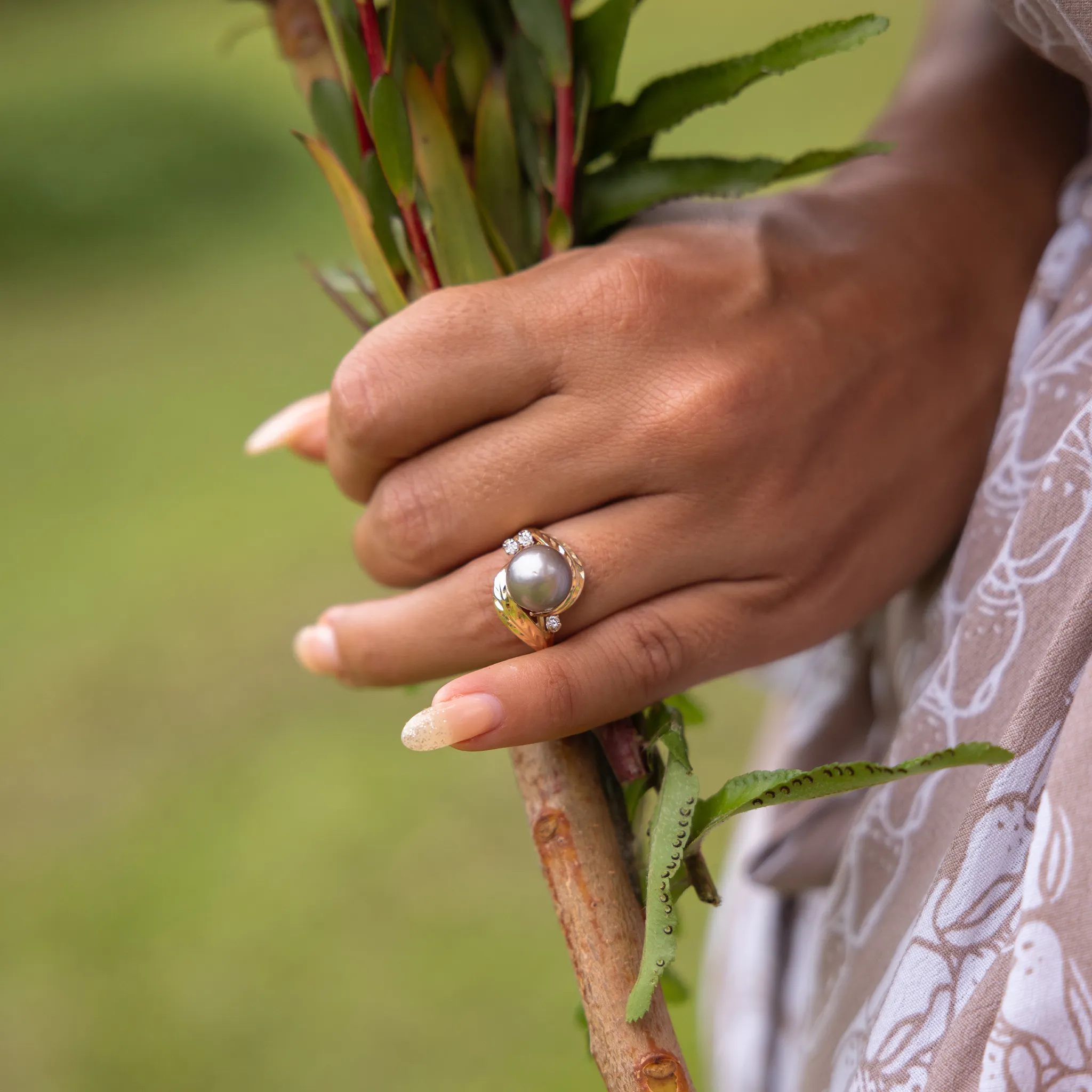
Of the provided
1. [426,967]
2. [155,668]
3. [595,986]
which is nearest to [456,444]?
[595,986]

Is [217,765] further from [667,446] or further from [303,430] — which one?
[667,446]

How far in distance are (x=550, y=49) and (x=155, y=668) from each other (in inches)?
82.8

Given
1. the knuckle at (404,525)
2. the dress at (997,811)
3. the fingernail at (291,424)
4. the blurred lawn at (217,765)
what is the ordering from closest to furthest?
the dress at (997,811) < the knuckle at (404,525) < the fingernail at (291,424) < the blurred lawn at (217,765)

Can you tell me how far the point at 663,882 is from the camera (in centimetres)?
36

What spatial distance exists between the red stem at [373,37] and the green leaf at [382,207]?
0.03 metres

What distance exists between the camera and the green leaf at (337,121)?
0.46 metres

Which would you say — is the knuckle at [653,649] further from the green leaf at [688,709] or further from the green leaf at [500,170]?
the green leaf at [500,170]

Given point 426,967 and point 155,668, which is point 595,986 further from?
point 155,668

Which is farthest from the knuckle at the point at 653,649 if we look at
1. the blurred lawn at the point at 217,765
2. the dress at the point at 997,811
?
the blurred lawn at the point at 217,765

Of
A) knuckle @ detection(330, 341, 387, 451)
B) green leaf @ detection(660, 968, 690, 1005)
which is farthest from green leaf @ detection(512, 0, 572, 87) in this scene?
green leaf @ detection(660, 968, 690, 1005)

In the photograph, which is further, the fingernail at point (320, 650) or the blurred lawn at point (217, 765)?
the blurred lawn at point (217, 765)

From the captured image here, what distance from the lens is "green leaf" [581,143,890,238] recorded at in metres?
0.47

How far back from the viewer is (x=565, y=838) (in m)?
0.42

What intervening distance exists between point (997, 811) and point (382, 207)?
0.32 m
